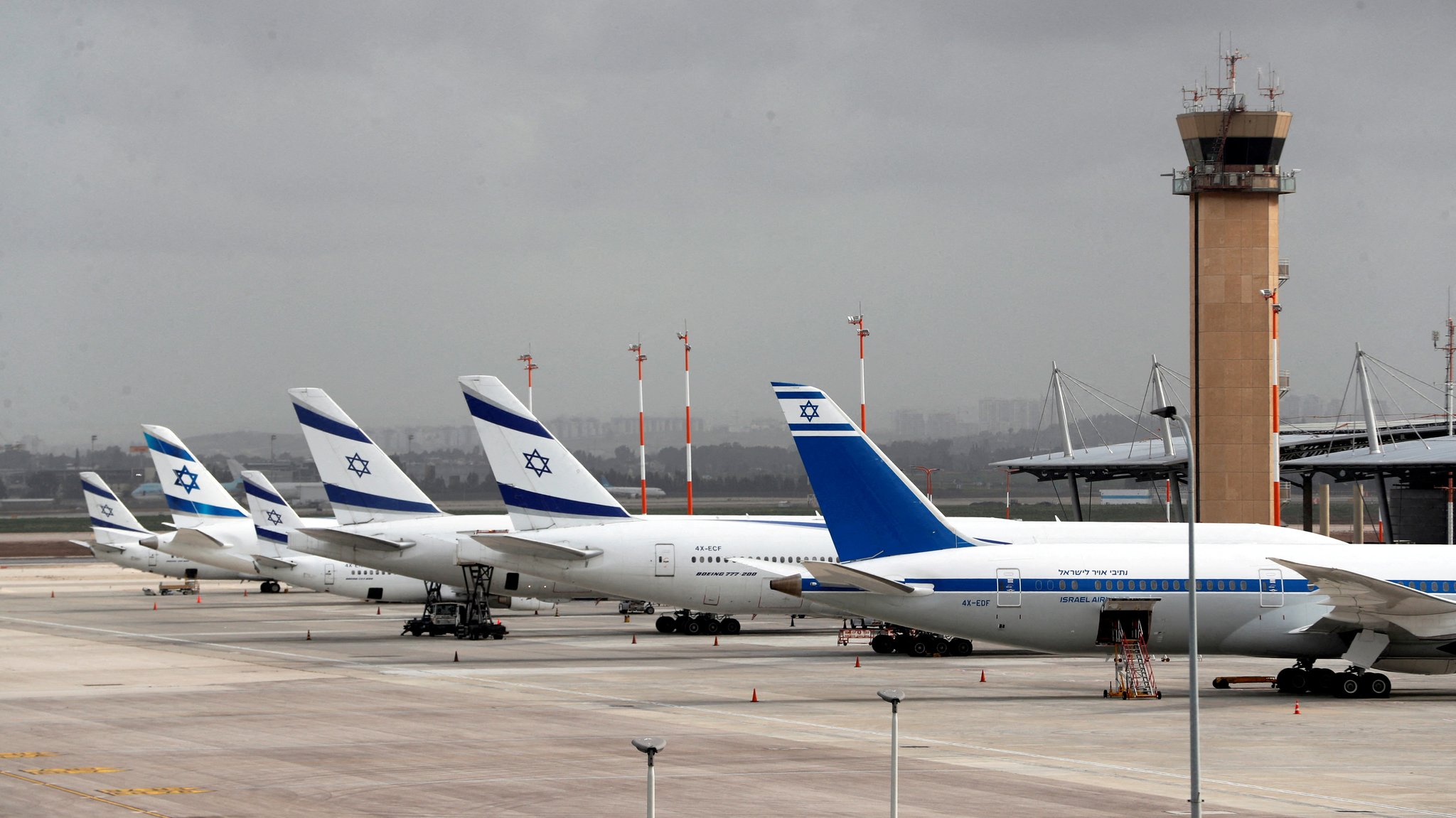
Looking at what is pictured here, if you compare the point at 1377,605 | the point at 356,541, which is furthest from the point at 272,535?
the point at 1377,605

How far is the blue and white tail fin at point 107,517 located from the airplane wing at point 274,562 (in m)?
21.2

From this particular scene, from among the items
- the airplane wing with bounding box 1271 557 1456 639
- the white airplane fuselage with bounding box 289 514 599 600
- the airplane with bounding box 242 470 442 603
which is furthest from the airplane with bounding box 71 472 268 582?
the airplane wing with bounding box 1271 557 1456 639

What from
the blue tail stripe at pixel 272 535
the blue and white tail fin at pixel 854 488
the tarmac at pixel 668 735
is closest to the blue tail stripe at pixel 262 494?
the blue tail stripe at pixel 272 535

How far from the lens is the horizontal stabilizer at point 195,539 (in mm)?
75250

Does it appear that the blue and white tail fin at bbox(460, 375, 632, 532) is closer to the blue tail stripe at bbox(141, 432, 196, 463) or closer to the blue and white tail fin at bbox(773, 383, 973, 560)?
the blue and white tail fin at bbox(773, 383, 973, 560)

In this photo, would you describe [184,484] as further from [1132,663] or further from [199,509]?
[1132,663]

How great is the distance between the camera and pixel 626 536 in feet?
165

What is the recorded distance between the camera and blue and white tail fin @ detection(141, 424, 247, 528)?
266 feet

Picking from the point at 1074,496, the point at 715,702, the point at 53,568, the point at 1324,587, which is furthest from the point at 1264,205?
the point at 53,568

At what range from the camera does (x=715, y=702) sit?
116 ft

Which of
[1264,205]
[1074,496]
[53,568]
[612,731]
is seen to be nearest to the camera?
[612,731]

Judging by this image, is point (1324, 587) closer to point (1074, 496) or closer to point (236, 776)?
point (236, 776)

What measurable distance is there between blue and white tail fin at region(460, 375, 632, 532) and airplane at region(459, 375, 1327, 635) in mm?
33

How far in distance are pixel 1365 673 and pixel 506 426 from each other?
27.2m
